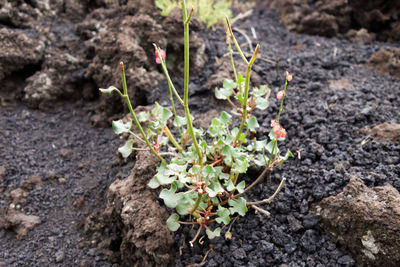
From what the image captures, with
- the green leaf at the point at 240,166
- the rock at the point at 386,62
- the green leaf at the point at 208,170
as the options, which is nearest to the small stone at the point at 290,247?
the green leaf at the point at 240,166

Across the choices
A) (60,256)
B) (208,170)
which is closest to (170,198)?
(208,170)

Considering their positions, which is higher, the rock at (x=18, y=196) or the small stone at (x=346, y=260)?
the small stone at (x=346, y=260)

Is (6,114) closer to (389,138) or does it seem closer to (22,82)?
(22,82)

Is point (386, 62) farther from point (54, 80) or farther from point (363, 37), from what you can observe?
point (54, 80)

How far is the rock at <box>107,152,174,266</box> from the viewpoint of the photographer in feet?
5.57

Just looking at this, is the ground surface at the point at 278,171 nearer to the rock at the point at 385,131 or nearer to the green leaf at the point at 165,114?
the rock at the point at 385,131

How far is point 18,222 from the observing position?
2066 millimetres

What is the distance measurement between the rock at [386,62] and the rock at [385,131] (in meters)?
0.99

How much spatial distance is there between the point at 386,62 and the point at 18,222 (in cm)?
326

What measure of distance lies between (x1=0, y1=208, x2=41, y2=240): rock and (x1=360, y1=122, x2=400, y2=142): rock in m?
2.31

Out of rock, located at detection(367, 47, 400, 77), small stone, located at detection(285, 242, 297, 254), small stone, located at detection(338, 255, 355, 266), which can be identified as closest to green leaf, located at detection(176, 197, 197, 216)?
small stone, located at detection(285, 242, 297, 254)

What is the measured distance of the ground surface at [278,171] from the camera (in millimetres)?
1729

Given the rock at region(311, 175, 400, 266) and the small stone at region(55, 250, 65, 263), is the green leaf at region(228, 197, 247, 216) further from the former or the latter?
the small stone at region(55, 250, 65, 263)

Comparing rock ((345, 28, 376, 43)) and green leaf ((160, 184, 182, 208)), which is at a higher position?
rock ((345, 28, 376, 43))
